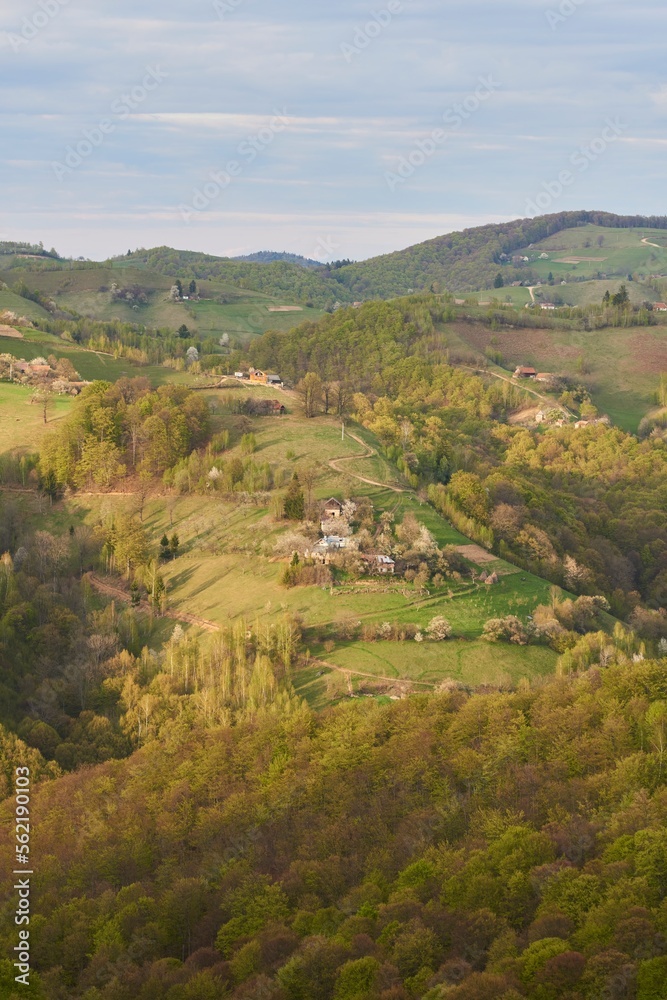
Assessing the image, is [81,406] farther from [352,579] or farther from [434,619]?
[434,619]

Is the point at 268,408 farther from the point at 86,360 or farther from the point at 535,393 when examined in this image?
the point at 535,393

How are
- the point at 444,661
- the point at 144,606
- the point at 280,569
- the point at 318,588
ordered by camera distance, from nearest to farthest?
the point at 444,661, the point at 318,588, the point at 280,569, the point at 144,606

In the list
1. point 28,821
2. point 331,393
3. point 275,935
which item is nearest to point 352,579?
point 28,821

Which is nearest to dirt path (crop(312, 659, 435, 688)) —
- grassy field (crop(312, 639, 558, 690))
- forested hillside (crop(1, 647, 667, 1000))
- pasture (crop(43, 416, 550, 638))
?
grassy field (crop(312, 639, 558, 690))

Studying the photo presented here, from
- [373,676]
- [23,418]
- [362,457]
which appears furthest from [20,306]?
[373,676]

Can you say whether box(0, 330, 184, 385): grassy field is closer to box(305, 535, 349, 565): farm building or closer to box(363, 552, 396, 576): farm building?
box(305, 535, 349, 565): farm building

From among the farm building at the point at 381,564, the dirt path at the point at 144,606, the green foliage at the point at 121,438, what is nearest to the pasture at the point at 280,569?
the dirt path at the point at 144,606

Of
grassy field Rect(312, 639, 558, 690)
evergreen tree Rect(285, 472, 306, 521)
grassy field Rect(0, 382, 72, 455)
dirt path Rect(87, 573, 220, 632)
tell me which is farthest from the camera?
grassy field Rect(0, 382, 72, 455)

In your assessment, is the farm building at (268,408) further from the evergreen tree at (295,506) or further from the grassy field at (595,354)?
A: the grassy field at (595,354)
